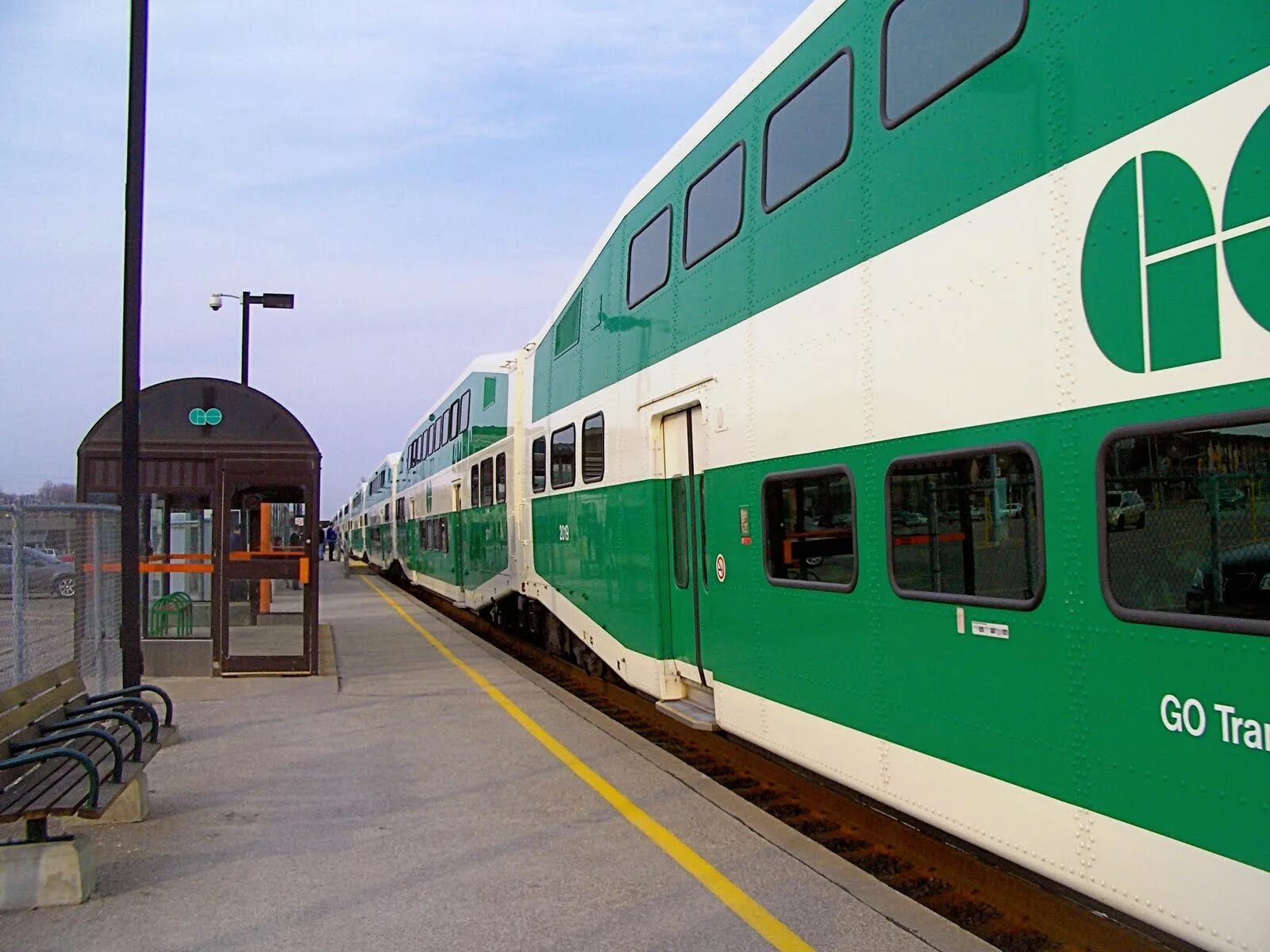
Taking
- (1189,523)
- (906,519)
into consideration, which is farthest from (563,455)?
(1189,523)

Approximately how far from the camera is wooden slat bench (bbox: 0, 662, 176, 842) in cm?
473

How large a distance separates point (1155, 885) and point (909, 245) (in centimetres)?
253

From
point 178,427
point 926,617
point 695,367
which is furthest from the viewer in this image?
point 178,427

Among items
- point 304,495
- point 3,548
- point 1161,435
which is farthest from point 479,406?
point 1161,435

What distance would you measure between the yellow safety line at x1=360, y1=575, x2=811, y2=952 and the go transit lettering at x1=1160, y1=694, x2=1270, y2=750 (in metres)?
1.73

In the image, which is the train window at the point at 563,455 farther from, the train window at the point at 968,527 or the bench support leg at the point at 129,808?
the train window at the point at 968,527

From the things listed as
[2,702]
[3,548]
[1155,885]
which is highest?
[3,548]

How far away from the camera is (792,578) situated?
565cm

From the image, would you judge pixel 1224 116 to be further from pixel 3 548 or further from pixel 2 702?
pixel 3 548

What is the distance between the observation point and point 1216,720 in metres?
3.04

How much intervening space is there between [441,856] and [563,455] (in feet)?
18.4

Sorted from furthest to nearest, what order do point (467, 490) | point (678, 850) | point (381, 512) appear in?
point (381, 512), point (467, 490), point (678, 850)

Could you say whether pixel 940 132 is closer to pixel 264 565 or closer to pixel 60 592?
pixel 60 592

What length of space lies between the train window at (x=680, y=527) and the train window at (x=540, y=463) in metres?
3.98
